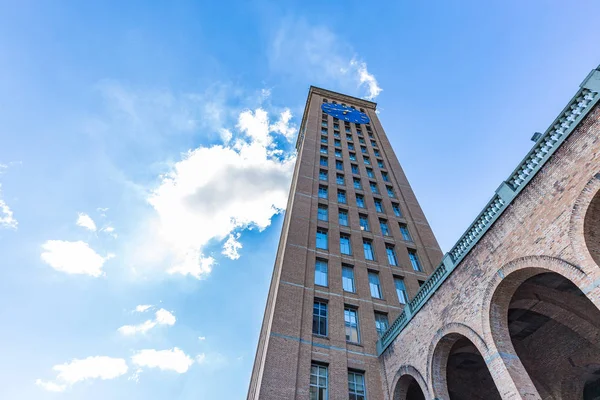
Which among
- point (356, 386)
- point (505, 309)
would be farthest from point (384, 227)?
point (505, 309)

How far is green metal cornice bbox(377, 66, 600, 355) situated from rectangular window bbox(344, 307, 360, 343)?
161 inches

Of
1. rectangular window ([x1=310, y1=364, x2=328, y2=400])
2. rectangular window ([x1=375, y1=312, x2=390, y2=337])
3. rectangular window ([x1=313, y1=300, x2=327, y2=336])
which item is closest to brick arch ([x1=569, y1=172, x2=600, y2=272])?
rectangular window ([x1=310, y1=364, x2=328, y2=400])

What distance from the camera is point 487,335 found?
34.5ft

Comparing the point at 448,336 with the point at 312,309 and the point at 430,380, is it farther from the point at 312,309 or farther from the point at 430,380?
the point at 312,309

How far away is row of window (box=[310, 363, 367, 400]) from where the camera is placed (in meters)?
15.5

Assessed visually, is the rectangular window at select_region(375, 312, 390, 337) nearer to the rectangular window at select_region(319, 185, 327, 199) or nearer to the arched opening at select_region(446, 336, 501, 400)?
the arched opening at select_region(446, 336, 501, 400)

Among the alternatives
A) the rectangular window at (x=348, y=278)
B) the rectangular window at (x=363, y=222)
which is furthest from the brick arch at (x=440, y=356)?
the rectangular window at (x=363, y=222)

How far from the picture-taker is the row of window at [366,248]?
24516 mm

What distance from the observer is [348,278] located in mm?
22328

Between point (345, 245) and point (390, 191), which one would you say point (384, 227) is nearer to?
point (345, 245)

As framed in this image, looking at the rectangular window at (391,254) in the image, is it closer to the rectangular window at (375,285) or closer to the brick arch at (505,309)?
the rectangular window at (375,285)

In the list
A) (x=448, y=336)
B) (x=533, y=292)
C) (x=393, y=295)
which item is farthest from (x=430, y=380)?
(x=393, y=295)

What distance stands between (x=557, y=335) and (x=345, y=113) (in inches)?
1476

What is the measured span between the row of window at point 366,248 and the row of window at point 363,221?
4.31 feet
